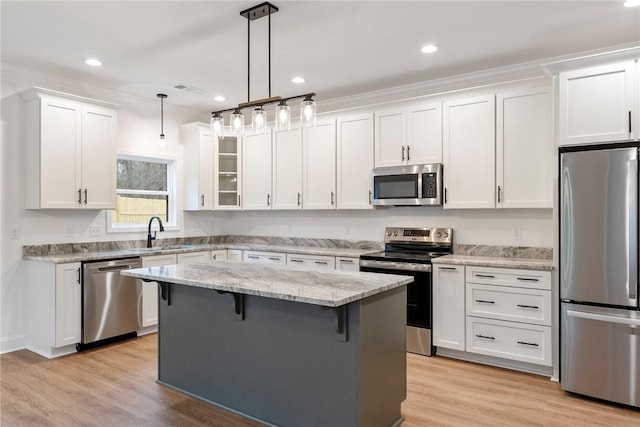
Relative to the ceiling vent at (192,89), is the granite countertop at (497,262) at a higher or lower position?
lower

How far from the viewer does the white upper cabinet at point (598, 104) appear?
2961 millimetres

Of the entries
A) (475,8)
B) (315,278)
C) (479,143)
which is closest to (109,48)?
(315,278)

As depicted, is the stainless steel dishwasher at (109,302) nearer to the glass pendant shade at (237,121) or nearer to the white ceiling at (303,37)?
the white ceiling at (303,37)

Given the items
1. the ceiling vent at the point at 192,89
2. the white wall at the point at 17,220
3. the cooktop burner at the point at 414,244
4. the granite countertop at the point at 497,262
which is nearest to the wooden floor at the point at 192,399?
the white wall at the point at 17,220

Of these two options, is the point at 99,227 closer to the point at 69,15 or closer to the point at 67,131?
the point at 67,131

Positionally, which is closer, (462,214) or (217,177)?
(462,214)

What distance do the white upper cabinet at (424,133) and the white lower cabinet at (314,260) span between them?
1.33 m

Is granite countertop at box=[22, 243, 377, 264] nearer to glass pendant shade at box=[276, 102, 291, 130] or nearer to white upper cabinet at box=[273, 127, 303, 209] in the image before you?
white upper cabinet at box=[273, 127, 303, 209]

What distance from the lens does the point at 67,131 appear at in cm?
413

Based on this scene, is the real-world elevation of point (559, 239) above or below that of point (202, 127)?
below

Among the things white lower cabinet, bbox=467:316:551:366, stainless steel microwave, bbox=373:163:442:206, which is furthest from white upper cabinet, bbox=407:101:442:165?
white lower cabinet, bbox=467:316:551:366

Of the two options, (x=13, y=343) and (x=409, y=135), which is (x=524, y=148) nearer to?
(x=409, y=135)

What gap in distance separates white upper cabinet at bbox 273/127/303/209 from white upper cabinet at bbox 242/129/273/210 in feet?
0.34

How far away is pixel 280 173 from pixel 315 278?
9.52 ft
